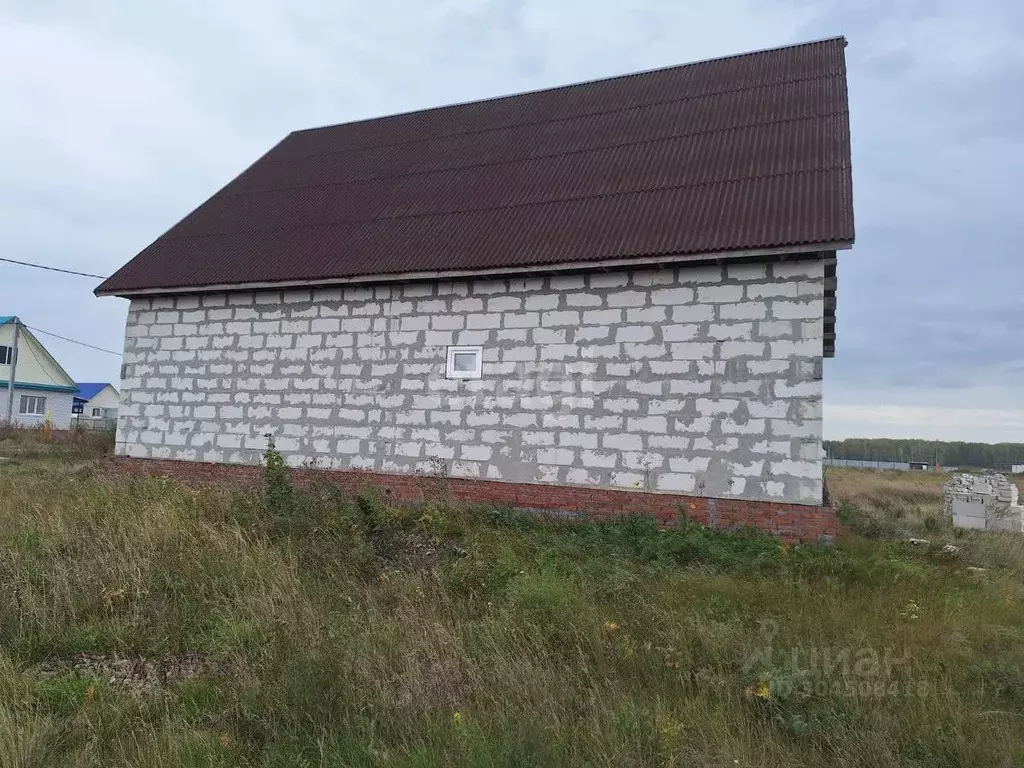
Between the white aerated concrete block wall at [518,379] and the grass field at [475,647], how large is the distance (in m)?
1.35

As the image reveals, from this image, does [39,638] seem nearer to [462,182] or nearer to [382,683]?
[382,683]

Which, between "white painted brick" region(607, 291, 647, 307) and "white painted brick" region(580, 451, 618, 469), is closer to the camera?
"white painted brick" region(580, 451, 618, 469)

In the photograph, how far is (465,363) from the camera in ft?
30.9

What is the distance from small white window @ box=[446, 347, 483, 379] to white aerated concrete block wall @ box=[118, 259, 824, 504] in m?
0.12

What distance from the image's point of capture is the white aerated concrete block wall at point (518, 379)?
786 cm

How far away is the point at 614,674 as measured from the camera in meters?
4.03

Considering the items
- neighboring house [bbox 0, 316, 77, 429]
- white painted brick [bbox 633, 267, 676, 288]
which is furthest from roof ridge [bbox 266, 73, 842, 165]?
neighboring house [bbox 0, 316, 77, 429]

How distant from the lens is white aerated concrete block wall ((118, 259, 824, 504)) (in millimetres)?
7859

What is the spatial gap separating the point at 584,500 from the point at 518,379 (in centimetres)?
183

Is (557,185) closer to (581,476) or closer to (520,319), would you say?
(520,319)

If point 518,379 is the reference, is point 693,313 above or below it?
above

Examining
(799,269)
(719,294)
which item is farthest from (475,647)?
(799,269)

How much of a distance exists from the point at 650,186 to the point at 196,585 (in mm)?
7735

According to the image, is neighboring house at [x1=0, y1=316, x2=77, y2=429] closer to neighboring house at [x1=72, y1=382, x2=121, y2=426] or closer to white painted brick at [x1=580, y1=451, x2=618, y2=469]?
neighboring house at [x1=72, y1=382, x2=121, y2=426]
